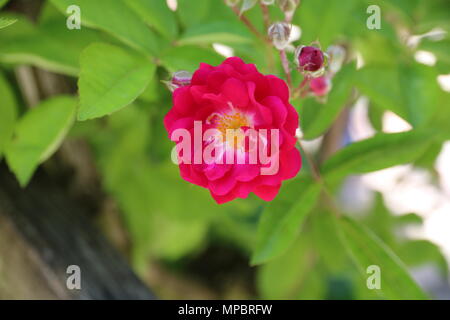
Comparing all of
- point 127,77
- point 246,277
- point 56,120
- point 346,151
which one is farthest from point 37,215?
point 246,277

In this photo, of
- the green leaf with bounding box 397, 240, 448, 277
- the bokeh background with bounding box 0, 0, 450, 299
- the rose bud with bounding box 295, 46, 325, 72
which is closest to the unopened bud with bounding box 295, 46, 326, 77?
the rose bud with bounding box 295, 46, 325, 72

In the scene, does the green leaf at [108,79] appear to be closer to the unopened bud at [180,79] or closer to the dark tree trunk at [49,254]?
the unopened bud at [180,79]

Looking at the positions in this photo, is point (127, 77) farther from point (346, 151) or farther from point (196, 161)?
point (346, 151)

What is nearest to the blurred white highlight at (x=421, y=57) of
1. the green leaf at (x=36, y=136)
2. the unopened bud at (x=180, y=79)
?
the unopened bud at (x=180, y=79)

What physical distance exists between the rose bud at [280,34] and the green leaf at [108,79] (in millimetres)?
125

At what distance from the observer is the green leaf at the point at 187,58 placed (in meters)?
0.58

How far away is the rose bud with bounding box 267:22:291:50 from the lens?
0.54 m

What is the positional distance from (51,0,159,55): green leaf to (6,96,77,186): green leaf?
15 centimetres

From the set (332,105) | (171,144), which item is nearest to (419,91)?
(332,105)

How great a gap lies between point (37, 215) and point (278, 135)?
0.41 metres

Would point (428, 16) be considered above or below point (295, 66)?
above

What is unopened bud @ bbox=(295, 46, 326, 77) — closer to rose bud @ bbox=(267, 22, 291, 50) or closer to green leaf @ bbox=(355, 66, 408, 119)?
rose bud @ bbox=(267, 22, 291, 50)
